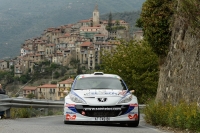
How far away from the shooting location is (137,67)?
4294 centimetres

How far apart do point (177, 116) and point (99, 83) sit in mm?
2997

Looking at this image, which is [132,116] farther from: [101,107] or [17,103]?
[17,103]

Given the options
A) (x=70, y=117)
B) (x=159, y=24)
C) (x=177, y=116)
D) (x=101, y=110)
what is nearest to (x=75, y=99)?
(x=70, y=117)

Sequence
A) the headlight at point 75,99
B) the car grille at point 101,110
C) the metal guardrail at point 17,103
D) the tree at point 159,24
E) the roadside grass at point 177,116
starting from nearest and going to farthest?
the roadside grass at point 177,116, the car grille at point 101,110, the headlight at point 75,99, the metal guardrail at point 17,103, the tree at point 159,24

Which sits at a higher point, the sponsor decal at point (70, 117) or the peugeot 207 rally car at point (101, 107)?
the peugeot 207 rally car at point (101, 107)

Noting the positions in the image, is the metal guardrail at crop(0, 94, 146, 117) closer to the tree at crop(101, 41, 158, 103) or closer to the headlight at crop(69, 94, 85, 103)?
the headlight at crop(69, 94, 85, 103)

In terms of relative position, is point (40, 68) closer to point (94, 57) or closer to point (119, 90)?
point (94, 57)

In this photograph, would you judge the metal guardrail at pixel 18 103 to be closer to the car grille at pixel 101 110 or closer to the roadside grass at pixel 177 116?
the car grille at pixel 101 110

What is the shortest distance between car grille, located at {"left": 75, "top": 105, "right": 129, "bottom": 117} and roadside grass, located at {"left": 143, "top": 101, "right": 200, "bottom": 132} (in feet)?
3.84

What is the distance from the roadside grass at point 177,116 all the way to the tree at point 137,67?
26876mm

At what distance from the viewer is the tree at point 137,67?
136 ft

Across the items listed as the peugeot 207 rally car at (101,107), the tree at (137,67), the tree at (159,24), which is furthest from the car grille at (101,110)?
the tree at (137,67)

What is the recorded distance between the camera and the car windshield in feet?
44.0

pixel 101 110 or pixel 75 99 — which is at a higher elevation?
pixel 75 99
